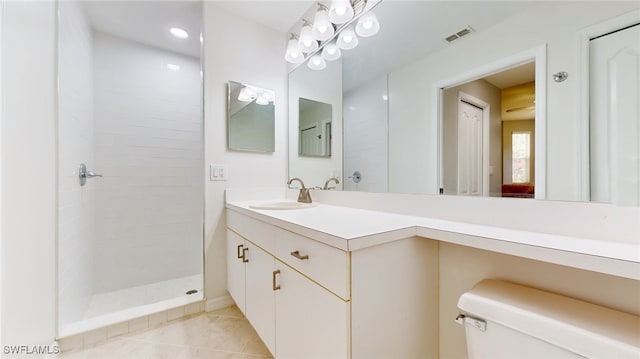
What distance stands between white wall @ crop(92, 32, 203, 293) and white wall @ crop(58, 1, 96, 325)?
99 millimetres

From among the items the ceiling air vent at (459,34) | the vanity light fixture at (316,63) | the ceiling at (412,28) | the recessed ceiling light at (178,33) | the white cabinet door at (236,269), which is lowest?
the white cabinet door at (236,269)

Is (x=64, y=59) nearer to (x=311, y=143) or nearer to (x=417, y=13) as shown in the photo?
(x=311, y=143)

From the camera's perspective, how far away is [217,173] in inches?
71.5

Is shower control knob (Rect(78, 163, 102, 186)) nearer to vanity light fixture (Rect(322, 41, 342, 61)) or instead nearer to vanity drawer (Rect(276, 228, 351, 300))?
vanity drawer (Rect(276, 228, 351, 300))

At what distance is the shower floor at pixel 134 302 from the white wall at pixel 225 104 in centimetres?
30

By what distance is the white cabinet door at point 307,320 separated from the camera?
2.44 feet

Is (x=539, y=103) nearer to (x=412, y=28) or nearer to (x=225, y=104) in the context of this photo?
(x=412, y=28)

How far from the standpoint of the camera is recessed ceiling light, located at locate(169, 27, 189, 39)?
212 cm

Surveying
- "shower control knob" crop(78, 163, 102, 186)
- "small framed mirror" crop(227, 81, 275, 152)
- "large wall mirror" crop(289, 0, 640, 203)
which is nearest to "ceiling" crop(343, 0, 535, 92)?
"large wall mirror" crop(289, 0, 640, 203)

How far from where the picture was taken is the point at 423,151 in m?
1.15

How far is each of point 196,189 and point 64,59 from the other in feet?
4.39

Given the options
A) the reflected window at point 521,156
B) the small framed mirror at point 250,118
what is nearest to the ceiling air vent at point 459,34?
the reflected window at point 521,156

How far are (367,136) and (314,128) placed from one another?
55cm

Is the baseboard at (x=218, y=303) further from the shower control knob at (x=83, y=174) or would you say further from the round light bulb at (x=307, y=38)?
the round light bulb at (x=307, y=38)
